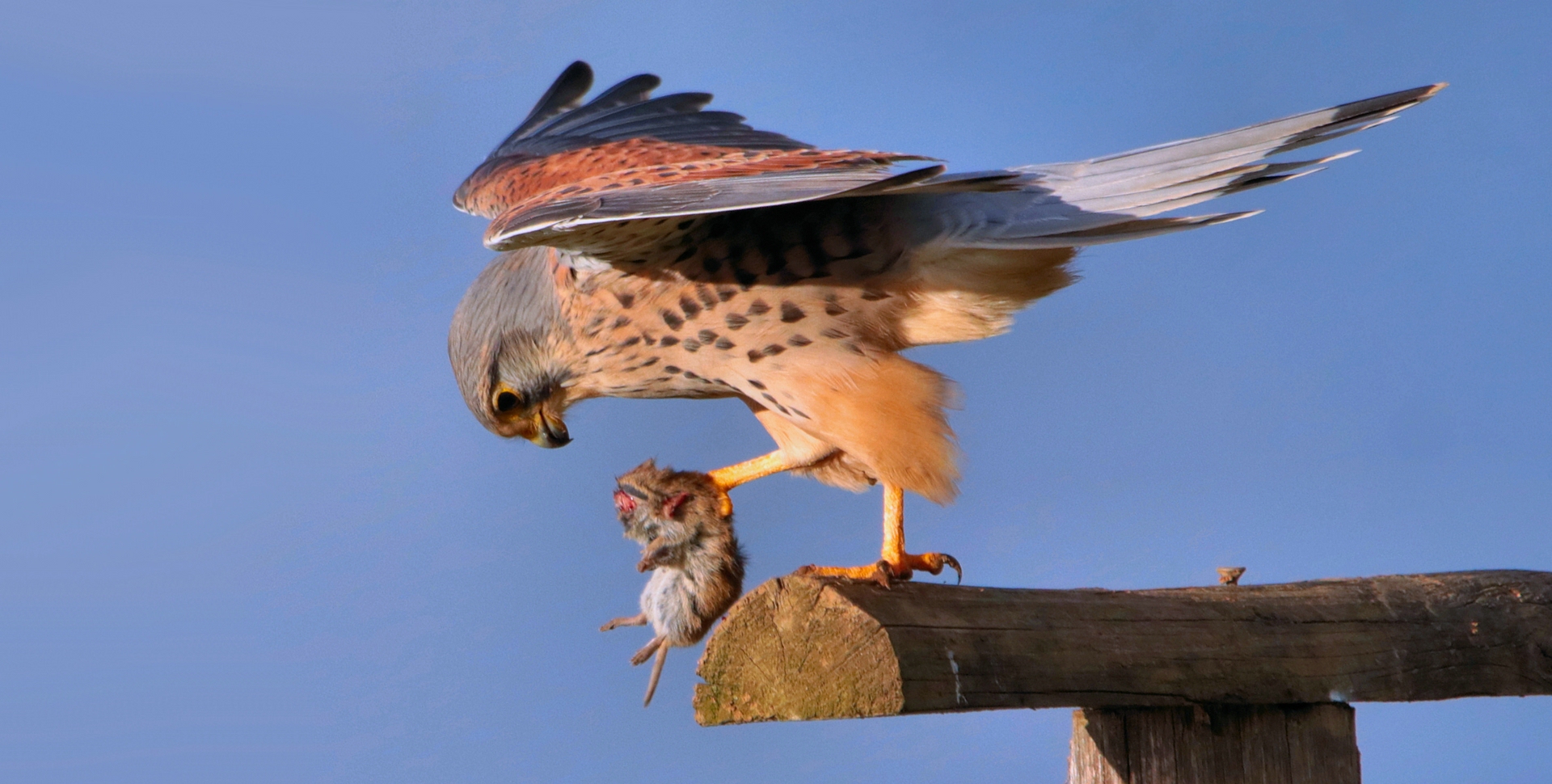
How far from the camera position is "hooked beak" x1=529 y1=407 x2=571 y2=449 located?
2643mm

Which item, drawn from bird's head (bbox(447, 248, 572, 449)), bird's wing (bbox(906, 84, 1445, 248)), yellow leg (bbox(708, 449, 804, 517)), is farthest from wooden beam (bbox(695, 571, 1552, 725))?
bird's head (bbox(447, 248, 572, 449))

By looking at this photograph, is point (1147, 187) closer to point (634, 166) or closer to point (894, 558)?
point (894, 558)

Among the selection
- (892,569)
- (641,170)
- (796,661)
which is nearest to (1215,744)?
(892,569)

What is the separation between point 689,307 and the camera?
227 cm

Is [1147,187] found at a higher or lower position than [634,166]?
lower

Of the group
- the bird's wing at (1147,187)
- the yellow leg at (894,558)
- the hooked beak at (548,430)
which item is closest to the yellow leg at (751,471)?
the yellow leg at (894,558)

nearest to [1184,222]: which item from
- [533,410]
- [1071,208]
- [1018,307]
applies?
[1071,208]

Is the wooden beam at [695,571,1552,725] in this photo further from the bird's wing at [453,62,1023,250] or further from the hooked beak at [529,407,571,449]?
the hooked beak at [529,407,571,449]

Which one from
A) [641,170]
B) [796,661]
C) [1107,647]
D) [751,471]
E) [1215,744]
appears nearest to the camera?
[796,661]

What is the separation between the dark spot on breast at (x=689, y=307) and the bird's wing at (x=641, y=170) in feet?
0.70

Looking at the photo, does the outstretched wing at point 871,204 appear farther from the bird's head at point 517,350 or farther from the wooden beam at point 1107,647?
the wooden beam at point 1107,647

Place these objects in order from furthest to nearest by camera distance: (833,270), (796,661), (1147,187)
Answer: (833,270) < (1147,187) < (796,661)

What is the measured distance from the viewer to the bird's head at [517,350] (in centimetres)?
249

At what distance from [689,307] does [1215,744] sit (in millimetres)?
1061
